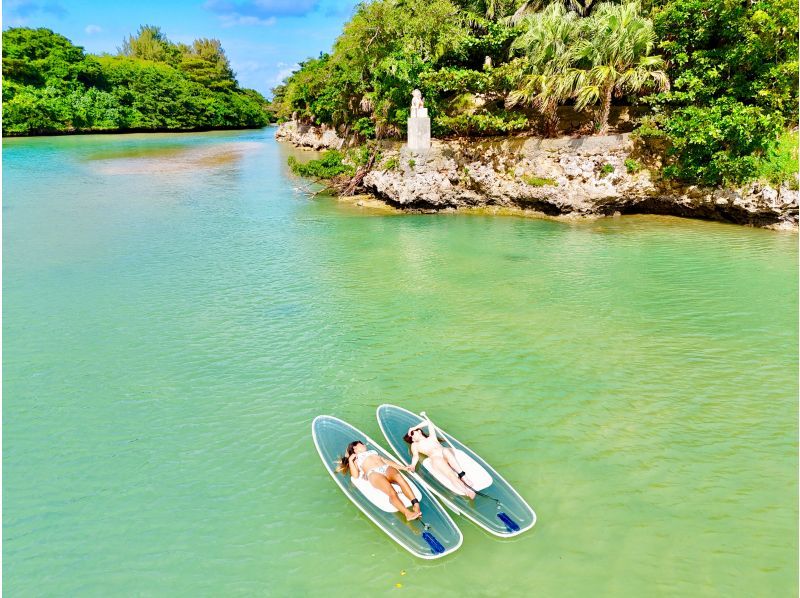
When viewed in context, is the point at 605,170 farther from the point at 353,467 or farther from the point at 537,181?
the point at 353,467

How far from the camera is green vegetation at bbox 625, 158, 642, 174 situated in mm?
21812

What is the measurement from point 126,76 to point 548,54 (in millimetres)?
75282

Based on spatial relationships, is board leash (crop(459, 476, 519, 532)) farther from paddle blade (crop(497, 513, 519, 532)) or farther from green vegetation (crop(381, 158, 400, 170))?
green vegetation (crop(381, 158, 400, 170))

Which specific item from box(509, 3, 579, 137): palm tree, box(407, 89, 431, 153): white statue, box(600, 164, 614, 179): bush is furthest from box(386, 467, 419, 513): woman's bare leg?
box(407, 89, 431, 153): white statue

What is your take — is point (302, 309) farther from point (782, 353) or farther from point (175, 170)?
point (175, 170)

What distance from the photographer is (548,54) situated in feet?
72.5

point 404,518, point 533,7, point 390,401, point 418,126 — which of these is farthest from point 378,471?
point 533,7

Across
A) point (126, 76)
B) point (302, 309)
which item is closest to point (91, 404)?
point (302, 309)

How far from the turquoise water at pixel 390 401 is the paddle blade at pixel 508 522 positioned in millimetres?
206

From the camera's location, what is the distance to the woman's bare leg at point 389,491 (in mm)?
6580

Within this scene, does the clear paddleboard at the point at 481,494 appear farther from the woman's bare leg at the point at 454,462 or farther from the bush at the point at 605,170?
the bush at the point at 605,170

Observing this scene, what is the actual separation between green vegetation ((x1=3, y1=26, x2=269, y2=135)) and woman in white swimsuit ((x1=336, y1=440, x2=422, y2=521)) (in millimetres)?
71286

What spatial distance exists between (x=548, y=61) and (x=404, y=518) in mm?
21113

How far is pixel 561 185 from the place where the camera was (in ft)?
73.9
